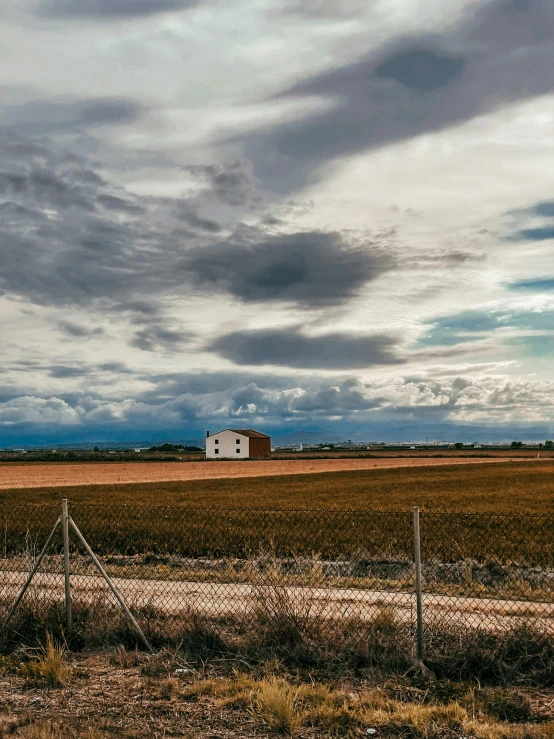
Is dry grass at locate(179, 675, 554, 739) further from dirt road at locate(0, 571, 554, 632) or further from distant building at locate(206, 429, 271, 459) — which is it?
distant building at locate(206, 429, 271, 459)

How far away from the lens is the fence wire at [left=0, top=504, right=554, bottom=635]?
11.1 meters

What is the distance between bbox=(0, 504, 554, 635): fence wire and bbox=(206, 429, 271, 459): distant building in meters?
120

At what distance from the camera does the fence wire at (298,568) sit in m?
11.1

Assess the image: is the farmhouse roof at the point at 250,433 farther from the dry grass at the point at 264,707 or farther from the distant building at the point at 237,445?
the dry grass at the point at 264,707

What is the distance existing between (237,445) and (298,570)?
134878 mm

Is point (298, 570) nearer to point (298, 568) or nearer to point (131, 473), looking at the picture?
point (298, 568)

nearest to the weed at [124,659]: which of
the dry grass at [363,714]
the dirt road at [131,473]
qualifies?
the dry grass at [363,714]

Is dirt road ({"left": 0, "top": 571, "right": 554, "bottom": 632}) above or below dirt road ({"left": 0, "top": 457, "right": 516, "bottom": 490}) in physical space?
above

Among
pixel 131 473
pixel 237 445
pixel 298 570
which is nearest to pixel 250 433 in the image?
pixel 237 445

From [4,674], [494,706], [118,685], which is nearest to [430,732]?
[494,706]

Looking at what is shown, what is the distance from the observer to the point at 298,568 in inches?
573

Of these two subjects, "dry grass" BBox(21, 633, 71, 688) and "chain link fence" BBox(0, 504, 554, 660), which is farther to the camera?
"chain link fence" BBox(0, 504, 554, 660)

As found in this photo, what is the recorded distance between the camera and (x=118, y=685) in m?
8.41

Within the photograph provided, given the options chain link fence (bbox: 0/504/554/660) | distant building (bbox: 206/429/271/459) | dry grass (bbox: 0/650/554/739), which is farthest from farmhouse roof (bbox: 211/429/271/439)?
dry grass (bbox: 0/650/554/739)
